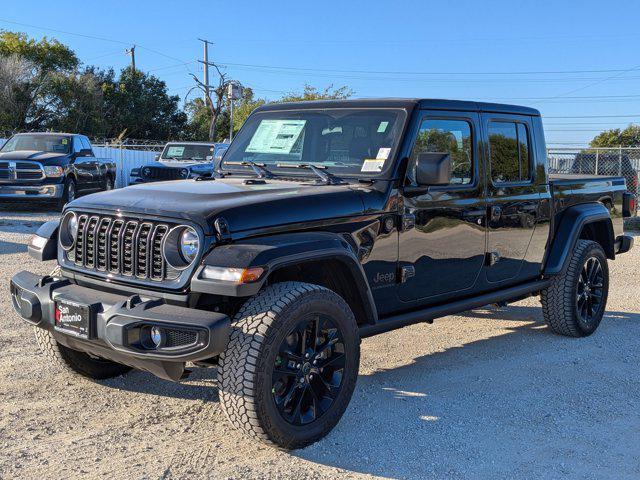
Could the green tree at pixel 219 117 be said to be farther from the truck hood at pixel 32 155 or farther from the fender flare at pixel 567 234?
the fender flare at pixel 567 234

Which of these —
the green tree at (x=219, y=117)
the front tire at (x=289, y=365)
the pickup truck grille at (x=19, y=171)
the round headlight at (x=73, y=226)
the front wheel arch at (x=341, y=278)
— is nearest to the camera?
the front tire at (x=289, y=365)

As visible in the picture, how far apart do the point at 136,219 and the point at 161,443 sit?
4.01 feet

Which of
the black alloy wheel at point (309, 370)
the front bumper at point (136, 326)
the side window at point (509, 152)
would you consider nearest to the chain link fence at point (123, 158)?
the side window at point (509, 152)

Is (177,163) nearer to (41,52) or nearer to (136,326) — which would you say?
(136,326)

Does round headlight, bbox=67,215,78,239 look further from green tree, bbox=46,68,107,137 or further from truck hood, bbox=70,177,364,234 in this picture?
green tree, bbox=46,68,107,137

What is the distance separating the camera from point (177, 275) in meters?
3.71

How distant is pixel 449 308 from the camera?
195 inches

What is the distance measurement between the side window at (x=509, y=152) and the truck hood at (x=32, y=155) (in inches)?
473

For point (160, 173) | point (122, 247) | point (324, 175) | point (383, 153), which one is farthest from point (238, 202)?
point (160, 173)

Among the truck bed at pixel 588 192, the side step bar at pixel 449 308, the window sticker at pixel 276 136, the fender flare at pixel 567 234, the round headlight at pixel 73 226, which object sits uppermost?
the window sticker at pixel 276 136

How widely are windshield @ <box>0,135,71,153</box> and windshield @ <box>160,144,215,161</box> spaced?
2563 mm

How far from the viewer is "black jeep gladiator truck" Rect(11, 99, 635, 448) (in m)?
3.57

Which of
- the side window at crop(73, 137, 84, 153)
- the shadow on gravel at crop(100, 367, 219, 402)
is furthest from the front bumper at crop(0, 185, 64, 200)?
the shadow on gravel at crop(100, 367, 219, 402)

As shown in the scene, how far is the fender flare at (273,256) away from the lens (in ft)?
11.5
